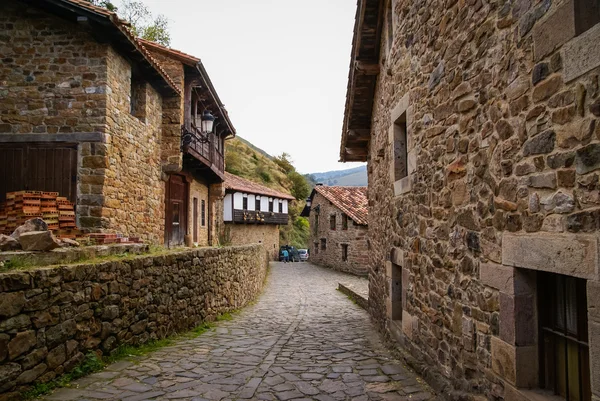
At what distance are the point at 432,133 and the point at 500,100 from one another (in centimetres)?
144

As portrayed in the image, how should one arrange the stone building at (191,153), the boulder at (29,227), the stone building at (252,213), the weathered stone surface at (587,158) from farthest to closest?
the stone building at (252,213), the stone building at (191,153), the boulder at (29,227), the weathered stone surface at (587,158)

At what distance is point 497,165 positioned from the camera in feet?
11.0

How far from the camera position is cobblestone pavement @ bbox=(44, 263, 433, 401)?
14.5ft

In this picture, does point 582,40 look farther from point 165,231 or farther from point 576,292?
point 165,231

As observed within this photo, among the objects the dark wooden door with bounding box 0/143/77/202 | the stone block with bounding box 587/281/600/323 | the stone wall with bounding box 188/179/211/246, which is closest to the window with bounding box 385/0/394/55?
the stone block with bounding box 587/281/600/323

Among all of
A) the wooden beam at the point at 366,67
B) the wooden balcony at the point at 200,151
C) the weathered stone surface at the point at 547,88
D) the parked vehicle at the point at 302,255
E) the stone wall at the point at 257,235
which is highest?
the wooden beam at the point at 366,67

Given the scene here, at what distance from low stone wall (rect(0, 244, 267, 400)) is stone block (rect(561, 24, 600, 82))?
4.45 metres

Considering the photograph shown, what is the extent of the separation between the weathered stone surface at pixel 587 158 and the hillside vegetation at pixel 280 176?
45216mm

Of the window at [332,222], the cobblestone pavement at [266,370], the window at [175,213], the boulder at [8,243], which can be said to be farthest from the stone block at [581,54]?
the window at [332,222]

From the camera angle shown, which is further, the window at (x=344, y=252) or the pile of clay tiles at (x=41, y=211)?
the window at (x=344, y=252)

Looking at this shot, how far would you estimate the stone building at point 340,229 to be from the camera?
24.7 meters

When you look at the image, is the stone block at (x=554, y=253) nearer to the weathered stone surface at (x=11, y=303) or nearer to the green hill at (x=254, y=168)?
the weathered stone surface at (x=11, y=303)

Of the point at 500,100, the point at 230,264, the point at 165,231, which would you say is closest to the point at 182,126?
the point at 165,231

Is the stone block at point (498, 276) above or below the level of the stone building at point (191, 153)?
below
